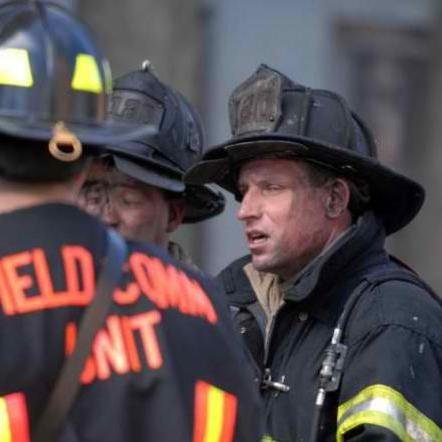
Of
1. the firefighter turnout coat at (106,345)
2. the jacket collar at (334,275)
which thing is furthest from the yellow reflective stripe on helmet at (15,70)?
the jacket collar at (334,275)

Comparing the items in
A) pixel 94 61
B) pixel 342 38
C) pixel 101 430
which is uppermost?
pixel 94 61

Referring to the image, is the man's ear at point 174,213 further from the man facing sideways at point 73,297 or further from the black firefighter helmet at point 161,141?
the man facing sideways at point 73,297

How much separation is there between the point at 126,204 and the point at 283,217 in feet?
2.00

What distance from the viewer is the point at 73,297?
11.5 feet

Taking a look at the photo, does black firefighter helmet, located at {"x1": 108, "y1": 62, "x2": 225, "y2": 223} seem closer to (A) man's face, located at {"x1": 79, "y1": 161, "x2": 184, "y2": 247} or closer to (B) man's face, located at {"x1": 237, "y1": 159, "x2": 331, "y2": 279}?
(A) man's face, located at {"x1": 79, "y1": 161, "x2": 184, "y2": 247}

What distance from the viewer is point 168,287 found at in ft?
12.1

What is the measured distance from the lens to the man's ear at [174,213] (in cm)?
607

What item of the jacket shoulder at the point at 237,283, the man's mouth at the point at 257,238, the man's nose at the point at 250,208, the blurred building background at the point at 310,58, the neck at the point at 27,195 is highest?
the neck at the point at 27,195

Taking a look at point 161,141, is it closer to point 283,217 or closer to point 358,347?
point 283,217

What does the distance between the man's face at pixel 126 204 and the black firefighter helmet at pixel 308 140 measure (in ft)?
0.93

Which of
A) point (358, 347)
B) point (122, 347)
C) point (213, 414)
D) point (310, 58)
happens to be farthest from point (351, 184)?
point (310, 58)

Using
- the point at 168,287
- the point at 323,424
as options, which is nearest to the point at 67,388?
the point at 168,287

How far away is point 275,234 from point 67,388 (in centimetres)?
207

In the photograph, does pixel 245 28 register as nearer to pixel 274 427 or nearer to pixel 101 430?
pixel 274 427
